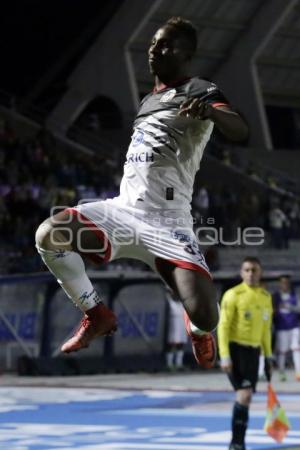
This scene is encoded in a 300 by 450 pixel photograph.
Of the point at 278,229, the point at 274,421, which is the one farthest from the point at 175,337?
the point at 274,421

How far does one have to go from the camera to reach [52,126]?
38938mm

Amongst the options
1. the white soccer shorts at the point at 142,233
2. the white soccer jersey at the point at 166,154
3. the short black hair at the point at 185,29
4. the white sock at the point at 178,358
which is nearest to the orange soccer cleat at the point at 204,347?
the white soccer shorts at the point at 142,233

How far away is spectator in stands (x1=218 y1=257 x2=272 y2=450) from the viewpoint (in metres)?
13.5

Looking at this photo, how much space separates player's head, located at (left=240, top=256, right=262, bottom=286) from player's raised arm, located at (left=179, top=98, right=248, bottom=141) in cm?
663

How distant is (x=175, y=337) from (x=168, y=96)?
19.2 m

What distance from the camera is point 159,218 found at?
809 cm

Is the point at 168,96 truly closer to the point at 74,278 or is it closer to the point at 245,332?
the point at 74,278

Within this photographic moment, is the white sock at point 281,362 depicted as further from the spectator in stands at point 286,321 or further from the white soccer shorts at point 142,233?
the white soccer shorts at point 142,233

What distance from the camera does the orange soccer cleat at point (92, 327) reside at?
809cm

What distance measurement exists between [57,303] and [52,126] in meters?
14.0

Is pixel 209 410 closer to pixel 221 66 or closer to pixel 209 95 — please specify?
pixel 209 95

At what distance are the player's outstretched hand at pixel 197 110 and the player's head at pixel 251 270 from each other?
6818 mm

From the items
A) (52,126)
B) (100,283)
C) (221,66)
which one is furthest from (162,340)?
(221,66)

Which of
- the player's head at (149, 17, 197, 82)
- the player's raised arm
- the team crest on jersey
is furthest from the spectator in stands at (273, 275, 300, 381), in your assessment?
the player's raised arm
